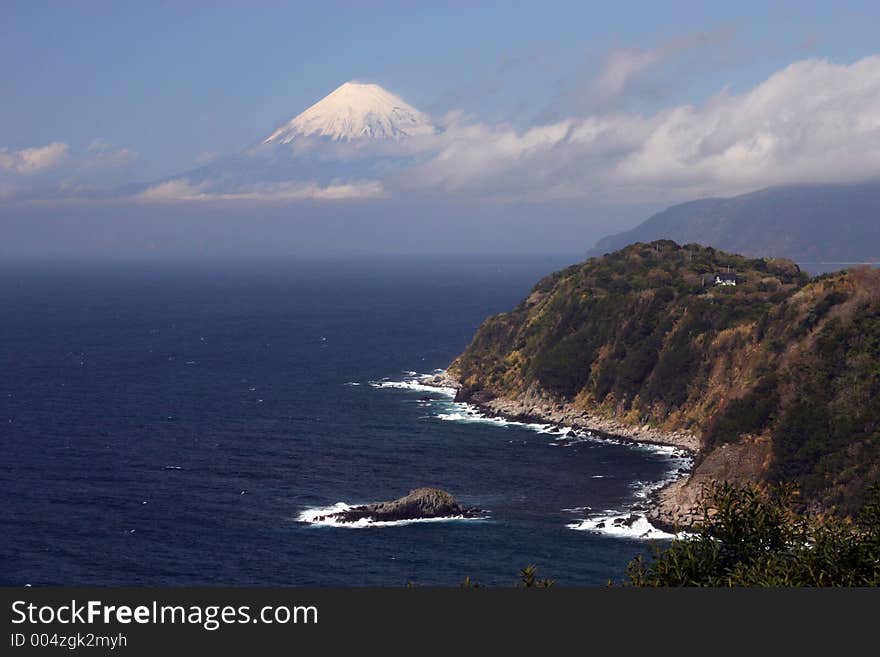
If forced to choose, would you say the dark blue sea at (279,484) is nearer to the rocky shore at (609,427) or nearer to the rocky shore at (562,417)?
the rocky shore at (609,427)

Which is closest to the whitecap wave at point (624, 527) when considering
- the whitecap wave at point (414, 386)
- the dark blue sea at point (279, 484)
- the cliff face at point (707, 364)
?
the dark blue sea at point (279, 484)

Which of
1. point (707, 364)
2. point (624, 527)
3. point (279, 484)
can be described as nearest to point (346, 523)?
point (279, 484)

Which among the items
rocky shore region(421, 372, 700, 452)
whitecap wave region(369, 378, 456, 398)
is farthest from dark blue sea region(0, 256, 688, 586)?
rocky shore region(421, 372, 700, 452)

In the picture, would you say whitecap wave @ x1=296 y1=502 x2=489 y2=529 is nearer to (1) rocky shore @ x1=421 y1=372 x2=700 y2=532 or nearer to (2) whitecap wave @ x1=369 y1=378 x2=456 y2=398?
(1) rocky shore @ x1=421 y1=372 x2=700 y2=532

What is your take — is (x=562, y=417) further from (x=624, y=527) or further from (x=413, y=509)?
(x=413, y=509)

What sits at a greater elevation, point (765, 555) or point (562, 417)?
point (765, 555)

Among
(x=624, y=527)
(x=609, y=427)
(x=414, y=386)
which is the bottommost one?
(x=624, y=527)
